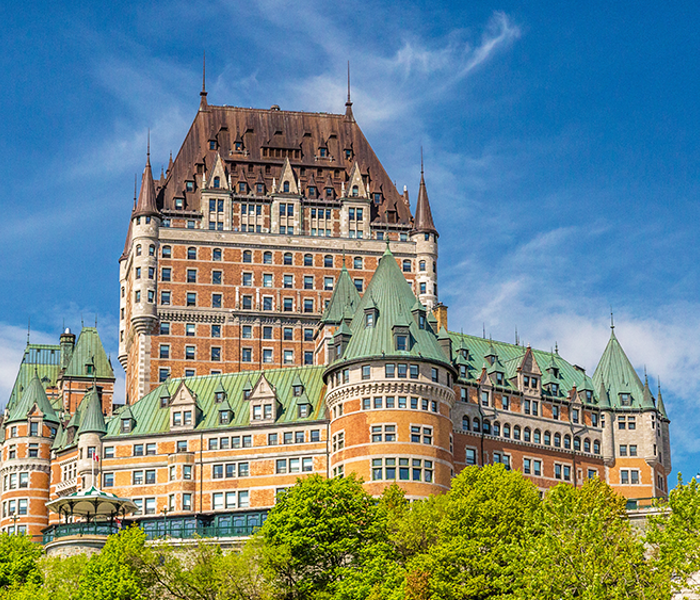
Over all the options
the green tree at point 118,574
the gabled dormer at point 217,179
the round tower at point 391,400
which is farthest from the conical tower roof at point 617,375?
the green tree at point 118,574

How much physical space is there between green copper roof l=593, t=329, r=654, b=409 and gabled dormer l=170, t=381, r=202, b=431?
40.5m

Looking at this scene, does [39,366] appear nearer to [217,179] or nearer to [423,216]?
[217,179]

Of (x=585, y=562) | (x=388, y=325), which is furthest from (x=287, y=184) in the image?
(x=585, y=562)

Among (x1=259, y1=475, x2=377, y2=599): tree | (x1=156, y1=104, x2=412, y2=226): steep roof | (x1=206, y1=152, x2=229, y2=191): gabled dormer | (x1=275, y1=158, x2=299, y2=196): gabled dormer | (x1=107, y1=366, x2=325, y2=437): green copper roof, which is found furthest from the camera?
(x1=156, y1=104, x2=412, y2=226): steep roof

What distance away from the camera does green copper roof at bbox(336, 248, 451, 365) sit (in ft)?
401

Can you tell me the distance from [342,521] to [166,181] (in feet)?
231

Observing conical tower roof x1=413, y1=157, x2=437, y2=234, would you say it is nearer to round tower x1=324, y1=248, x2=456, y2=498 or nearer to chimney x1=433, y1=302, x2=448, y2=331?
chimney x1=433, y1=302, x2=448, y2=331

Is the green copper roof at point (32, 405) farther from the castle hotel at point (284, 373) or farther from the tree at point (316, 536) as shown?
the tree at point (316, 536)

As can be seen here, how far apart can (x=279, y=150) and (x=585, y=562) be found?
313 feet

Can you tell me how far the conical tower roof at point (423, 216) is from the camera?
16288 centimetres

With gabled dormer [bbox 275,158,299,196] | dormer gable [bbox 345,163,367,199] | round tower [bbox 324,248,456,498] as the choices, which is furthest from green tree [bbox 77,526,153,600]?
dormer gable [bbox 345,163,367,199]

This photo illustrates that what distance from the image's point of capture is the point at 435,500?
108688mm

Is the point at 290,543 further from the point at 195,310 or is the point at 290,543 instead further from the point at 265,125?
the point at 265,125

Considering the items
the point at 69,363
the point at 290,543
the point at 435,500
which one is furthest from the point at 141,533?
the point at 69,363
